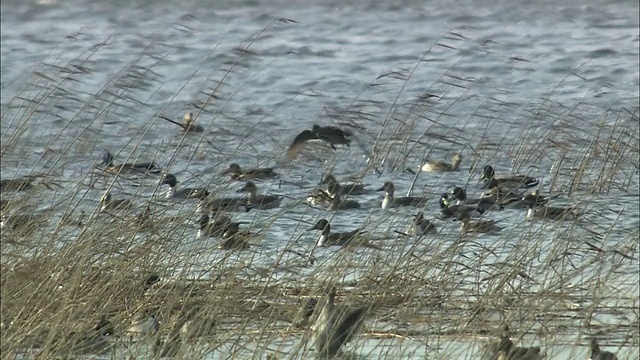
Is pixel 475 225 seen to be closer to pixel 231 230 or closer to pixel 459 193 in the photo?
pixel 231 230

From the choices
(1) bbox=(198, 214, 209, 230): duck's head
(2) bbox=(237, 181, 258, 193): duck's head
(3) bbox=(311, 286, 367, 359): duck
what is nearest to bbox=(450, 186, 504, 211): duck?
(2) bbox=(237, 181, 258, 193): duck's head

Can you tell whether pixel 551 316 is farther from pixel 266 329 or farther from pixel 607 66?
pixel 607 66

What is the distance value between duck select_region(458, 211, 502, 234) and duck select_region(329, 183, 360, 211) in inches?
42.5

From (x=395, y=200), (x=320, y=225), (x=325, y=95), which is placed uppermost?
(x=320, y=225)

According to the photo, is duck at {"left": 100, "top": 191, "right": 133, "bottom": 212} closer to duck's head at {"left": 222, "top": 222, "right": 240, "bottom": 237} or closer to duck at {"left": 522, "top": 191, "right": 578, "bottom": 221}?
duck's head at {"left": 222, "top": 222, "right": 240, "bottom": 237}

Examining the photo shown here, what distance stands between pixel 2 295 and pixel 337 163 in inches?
265

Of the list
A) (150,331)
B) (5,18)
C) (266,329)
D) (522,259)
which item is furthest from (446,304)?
(5,18)

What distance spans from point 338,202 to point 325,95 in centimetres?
490

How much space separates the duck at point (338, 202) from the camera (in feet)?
32.7

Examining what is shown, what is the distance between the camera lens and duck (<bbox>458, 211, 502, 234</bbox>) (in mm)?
8266

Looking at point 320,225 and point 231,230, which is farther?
point 320,225

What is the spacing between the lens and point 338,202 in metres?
10.1

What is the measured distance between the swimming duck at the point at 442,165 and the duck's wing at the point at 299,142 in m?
1.11

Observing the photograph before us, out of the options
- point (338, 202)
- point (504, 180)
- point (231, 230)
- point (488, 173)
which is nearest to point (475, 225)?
point (231, 230)
